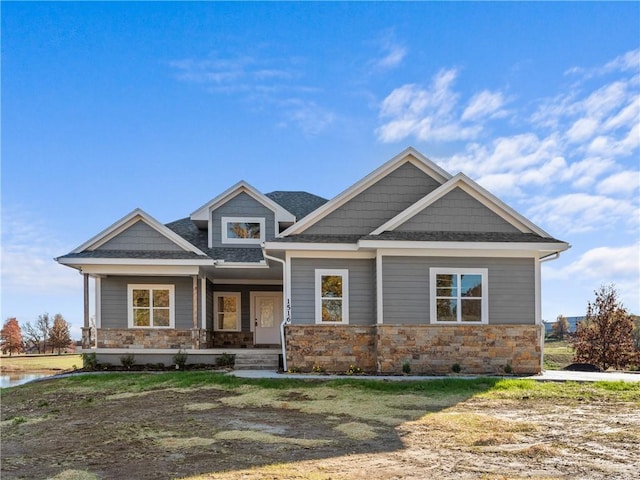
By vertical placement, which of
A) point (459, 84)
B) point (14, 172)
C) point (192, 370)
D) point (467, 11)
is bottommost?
point (192, 370)

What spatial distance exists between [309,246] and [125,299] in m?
7.33

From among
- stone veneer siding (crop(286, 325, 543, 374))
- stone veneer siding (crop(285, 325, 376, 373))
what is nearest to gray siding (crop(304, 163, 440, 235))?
stone veneer siding (crop(285, 325, 376, 373))

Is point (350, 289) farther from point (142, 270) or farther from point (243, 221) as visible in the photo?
point (142, 270)

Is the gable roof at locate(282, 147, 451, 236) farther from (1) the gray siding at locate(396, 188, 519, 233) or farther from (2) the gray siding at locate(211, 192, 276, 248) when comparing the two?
(2) the gray siding at locate(211, 192, 276, 248)

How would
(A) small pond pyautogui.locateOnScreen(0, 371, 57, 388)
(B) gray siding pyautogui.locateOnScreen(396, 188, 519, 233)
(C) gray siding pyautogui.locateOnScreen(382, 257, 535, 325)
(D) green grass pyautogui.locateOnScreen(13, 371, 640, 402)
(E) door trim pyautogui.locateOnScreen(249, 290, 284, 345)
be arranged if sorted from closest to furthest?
1. (D) green grass pyautogui.locateOnScreen(13, 371, 640, 402)
2. (C) gray siding pyautogui.locateOnScreen(382, 257, 535, 325)
3. (B) gray siding pyautogui.locateOnScreen(396, 188, 519, 233)
4. (A) small pond pyautogui.locateOnScreen(0, 371, 57, 388)
5. (E) door trim pyautogui.locateOnScreen(249, 290, 284, 345)

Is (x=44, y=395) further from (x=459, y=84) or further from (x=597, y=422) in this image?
(x=459, y=84)

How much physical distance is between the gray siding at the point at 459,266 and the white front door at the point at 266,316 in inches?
280

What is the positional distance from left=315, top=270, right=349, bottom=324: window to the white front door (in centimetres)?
594

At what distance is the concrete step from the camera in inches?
606

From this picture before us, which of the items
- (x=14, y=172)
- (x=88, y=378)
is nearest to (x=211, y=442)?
(x=88, y=378)

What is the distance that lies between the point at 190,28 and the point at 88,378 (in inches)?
396

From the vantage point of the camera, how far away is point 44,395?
12211 millimetres

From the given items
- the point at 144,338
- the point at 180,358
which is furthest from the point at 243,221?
the point at 180,358

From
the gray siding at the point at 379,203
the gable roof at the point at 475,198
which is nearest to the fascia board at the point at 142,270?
the gray siding at the point at 379,203
